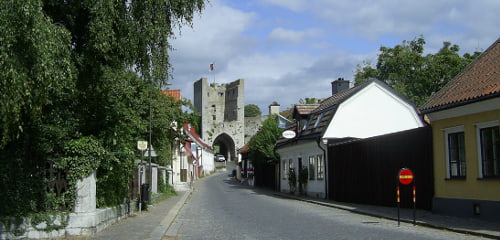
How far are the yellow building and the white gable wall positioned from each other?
11619 mm

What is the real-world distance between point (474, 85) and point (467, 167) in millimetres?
2318

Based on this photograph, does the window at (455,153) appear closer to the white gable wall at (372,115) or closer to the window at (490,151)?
the window at (490,151)

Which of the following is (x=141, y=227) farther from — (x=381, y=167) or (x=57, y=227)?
(x=381, y=167)

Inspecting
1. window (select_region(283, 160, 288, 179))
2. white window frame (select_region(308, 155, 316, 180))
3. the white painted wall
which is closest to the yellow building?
white window frame (select_region(308, 155, 316, 180))

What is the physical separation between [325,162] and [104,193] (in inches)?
628

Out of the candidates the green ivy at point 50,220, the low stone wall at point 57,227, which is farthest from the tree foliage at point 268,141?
the green ivy at point 50,220

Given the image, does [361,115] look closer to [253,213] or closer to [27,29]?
[253,213]

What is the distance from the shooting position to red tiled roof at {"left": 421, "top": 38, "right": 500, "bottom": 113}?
14.2 m

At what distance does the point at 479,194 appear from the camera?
14555 mm

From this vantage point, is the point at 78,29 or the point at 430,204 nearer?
the point at 78,29

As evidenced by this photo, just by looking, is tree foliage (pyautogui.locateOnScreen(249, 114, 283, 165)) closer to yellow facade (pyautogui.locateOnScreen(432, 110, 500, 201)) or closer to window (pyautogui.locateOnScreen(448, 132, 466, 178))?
yellow facade (pyautogui.locateOnScreen(432, 110, 500, 201))

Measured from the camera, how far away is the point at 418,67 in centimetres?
5566

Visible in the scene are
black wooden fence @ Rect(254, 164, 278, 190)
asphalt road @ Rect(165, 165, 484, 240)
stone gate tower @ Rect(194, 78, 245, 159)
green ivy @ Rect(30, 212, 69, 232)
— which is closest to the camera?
green ivy @ Rect(30, 212, 69, 232)

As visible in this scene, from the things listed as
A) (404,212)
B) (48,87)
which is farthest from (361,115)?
(48,87)
